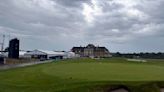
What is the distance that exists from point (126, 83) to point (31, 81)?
1017 centimetres

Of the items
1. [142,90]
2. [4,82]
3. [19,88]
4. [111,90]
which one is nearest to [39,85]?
[19,88]

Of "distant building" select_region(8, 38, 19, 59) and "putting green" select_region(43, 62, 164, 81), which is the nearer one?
"putting green" select_region(43, 62, 164, 81)

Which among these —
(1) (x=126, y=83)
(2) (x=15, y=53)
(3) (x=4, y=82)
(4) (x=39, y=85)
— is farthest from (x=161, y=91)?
(2) (x=15, y=53)

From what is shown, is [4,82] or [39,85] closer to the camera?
[39,85]

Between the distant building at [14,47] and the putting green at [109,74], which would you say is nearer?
the putting green at [109,74]

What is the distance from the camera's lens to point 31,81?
1276 inches

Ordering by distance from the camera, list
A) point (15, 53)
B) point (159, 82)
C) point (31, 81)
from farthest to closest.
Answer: point (15, 53) < point (31, 81) < point (159, 82)

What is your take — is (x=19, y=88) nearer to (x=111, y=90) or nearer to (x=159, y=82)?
(x=111, y=90)

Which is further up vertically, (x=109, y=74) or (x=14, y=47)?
(x=14, y=47)

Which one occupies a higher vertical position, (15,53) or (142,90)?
(15,53)

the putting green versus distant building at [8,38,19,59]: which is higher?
distant building at [8,38,19,59]

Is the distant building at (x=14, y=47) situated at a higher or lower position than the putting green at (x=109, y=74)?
higher

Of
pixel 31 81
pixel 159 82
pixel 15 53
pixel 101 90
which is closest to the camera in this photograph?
pixel 101 90

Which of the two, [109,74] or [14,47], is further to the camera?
[14,47]
